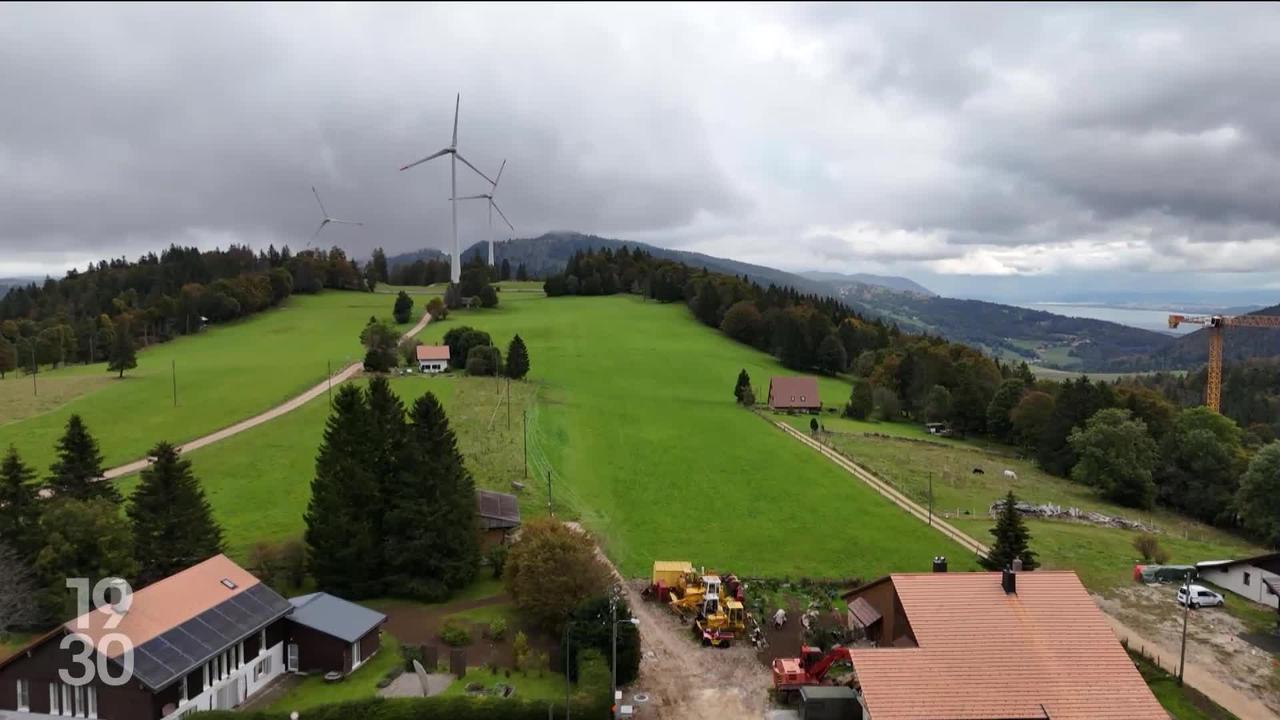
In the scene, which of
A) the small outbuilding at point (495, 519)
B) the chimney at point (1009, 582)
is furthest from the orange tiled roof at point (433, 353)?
the chimney at point (1009, 582)

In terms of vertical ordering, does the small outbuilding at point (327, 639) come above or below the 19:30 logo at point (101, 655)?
below

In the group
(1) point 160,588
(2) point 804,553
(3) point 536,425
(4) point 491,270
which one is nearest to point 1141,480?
(2) point 804,553

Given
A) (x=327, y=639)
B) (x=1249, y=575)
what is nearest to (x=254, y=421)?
(x=327, y=639)

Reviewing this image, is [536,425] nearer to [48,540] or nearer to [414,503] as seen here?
[414,503]

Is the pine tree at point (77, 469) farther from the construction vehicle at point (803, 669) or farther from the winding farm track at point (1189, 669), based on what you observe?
the winding farm track at point (1189, 669)

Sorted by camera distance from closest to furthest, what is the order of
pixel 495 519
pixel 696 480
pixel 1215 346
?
pixel 495 519 → pixel 696 480 → pixel 1215 346

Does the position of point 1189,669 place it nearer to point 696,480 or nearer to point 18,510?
point 696,480

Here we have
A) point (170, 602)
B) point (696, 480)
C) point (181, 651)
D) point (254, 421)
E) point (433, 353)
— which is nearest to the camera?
point (181, 651)
